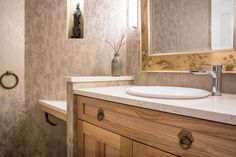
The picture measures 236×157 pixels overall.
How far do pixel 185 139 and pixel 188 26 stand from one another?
837mm

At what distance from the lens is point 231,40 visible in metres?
A: 1.11

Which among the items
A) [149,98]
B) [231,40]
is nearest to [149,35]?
[231,40]

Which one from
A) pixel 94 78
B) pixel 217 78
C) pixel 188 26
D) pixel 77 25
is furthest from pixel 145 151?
pixel 77 25

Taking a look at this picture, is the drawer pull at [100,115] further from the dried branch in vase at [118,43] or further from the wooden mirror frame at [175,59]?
the dried branch in vase at [118,43]

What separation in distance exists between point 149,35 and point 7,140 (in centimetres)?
144

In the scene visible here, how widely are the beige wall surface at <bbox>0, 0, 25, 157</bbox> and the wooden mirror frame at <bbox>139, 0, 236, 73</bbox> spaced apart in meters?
1.02

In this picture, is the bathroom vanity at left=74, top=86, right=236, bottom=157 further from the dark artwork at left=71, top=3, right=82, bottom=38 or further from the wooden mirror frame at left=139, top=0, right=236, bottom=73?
the dark artwork at left=71, top=3, right=82, bottom=38

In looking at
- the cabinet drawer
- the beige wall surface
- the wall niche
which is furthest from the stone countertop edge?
the beige wall surface

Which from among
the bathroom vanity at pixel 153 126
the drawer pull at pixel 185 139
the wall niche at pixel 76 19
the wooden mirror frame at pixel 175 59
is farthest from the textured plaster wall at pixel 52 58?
the drawer pull at pixel 185 139

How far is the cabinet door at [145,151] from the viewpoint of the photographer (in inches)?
32.9

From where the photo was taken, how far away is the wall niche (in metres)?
1.82

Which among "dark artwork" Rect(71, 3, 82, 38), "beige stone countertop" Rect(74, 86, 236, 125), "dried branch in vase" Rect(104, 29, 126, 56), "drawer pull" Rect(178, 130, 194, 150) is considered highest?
"dark artwork" Rect(71, 3, 82, 38)

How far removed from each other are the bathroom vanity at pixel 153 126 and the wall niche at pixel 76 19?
0.68 metres

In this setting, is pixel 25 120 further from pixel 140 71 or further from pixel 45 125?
pixel 140 71
